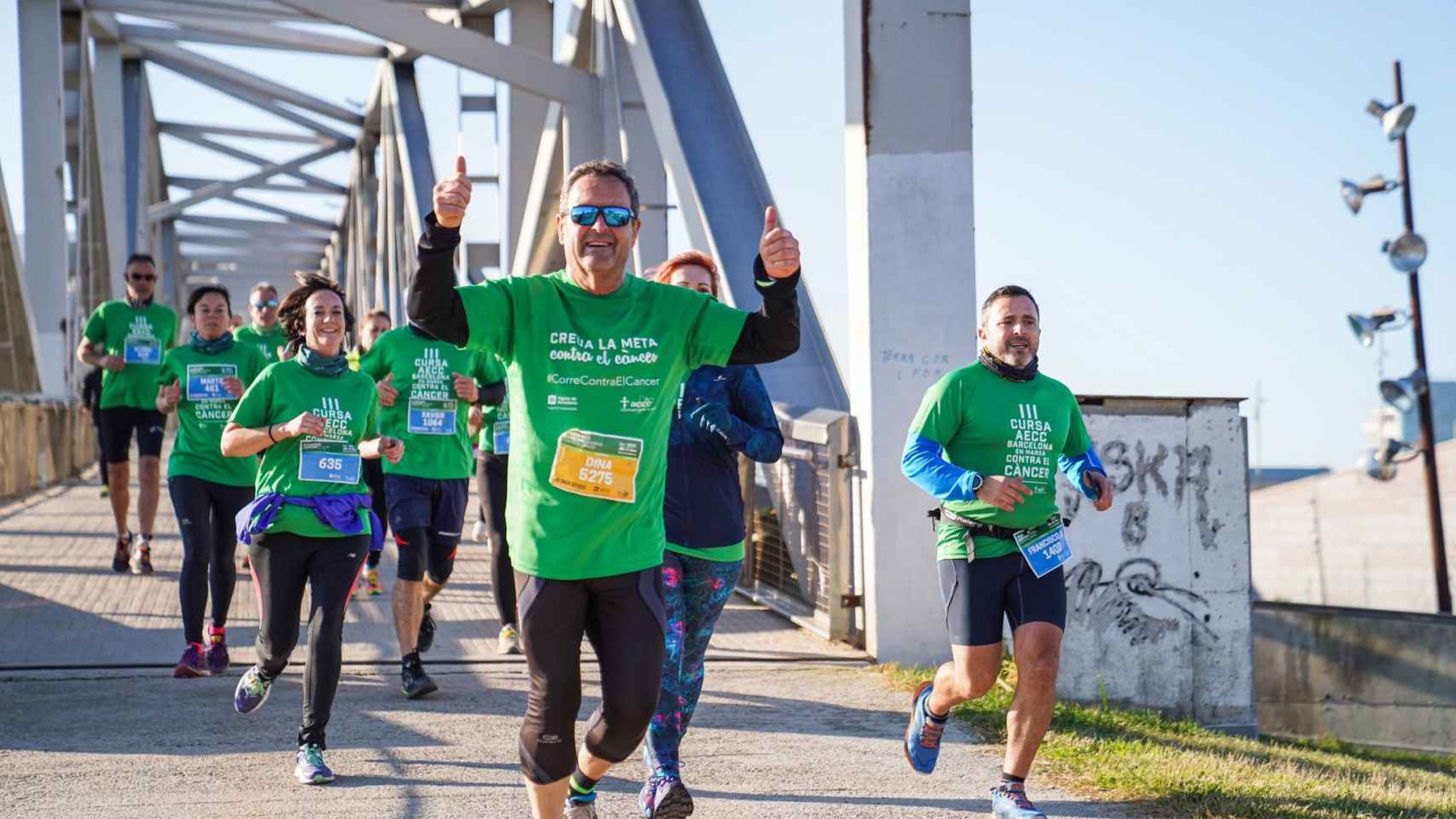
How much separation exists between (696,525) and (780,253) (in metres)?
1.60

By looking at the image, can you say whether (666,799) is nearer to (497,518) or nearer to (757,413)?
(757,413)

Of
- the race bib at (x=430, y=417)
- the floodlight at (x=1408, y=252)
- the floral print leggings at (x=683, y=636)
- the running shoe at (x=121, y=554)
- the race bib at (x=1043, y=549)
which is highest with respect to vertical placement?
the floodlight at (x=1408, y=252)

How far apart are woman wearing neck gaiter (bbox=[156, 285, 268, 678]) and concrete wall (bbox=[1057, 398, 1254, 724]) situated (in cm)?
436

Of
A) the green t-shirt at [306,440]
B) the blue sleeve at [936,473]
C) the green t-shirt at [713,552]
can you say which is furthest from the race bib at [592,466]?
the green t-shirt at [306,440]

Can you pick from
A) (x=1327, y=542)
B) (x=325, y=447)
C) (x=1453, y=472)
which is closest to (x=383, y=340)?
(x=325, y=447)

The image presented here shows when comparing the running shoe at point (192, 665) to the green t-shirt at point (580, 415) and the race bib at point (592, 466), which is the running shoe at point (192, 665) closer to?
the green t-shirt at point (580, 415)

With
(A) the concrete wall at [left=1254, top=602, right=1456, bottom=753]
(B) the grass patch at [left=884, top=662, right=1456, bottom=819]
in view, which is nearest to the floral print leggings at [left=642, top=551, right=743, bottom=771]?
(B) the grass patch at [left=884, top=662, right=1456, bottom=819]

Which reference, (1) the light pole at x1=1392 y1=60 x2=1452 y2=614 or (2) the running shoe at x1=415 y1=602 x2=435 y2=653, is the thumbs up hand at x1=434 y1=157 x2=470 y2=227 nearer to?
(2) the running shoe at x1=415 y1=602 x2=435 y2=653

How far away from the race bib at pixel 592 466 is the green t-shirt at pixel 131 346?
7.92m

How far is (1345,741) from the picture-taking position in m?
14.9

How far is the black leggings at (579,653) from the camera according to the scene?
4.20m

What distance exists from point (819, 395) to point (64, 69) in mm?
21164

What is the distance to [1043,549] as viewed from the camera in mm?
5359

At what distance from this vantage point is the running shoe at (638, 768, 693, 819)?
511 centimetres
